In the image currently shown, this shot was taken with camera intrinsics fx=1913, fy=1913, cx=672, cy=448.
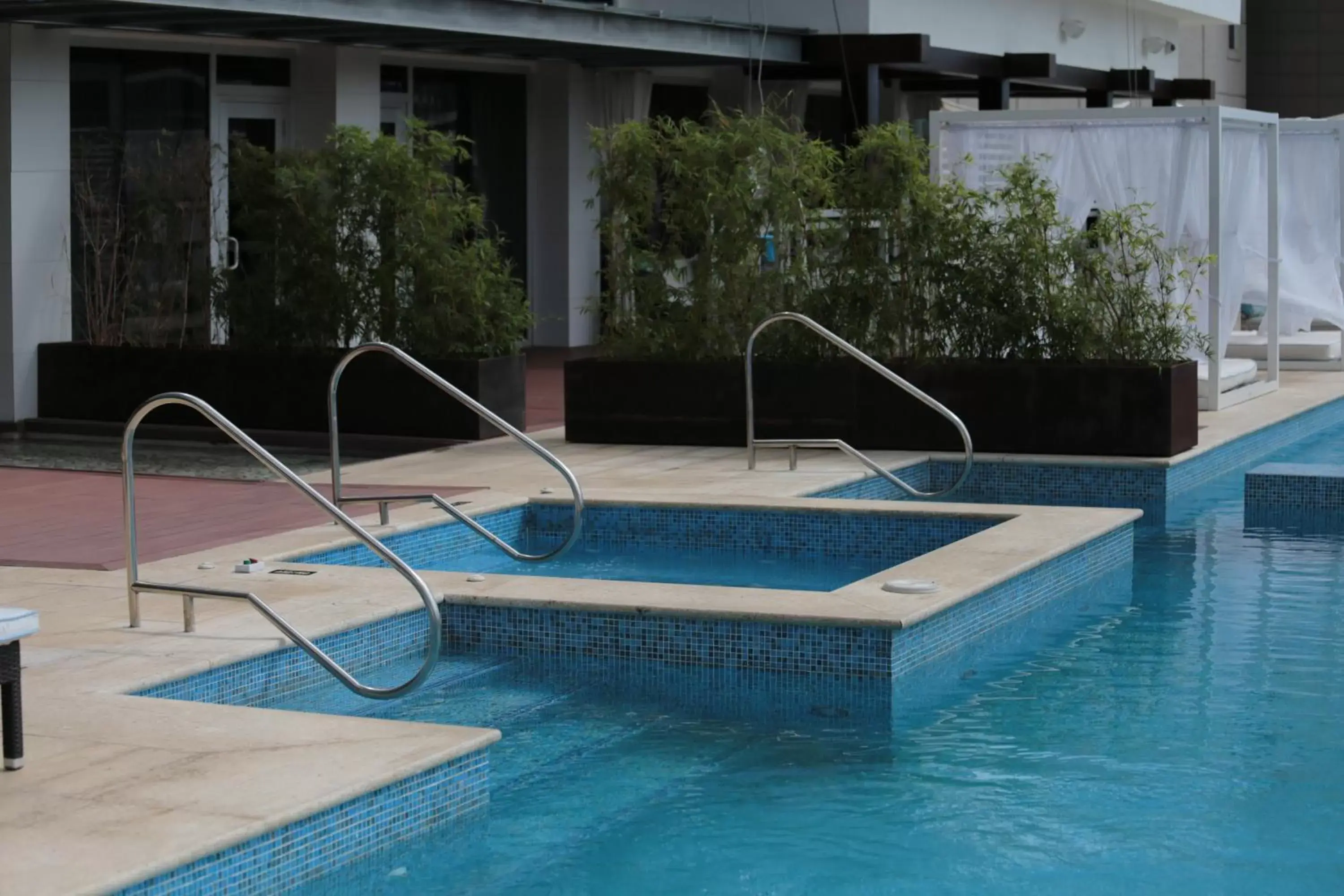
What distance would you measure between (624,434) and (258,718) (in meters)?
6.92

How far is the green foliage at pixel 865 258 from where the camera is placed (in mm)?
11398

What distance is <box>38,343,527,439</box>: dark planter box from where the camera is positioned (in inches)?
480

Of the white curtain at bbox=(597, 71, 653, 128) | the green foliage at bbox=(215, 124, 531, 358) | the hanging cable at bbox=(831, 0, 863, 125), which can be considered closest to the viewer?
the green foliage at bbox=(215, 124, 531, 358)

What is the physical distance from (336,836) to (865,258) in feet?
25.1

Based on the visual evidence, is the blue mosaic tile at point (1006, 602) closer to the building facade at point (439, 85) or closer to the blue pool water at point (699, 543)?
the blue pool water at point (699, 543)

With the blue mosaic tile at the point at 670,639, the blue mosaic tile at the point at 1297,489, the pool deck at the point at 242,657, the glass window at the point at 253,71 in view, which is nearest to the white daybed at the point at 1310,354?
the blue mosaic tile at the point at 1297,489

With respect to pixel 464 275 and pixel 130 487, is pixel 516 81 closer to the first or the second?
pixel 464 275

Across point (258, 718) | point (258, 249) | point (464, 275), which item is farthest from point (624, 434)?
point (258, 718)

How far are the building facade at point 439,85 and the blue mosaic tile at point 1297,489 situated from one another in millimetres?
4348

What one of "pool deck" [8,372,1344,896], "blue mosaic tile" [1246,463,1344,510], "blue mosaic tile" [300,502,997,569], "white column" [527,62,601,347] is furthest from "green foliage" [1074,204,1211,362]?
"white column" [527,62,601,347]

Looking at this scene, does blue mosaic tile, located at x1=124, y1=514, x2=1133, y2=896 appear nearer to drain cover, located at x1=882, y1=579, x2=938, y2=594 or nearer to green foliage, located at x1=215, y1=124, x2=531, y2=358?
drain cover, located at x1=882, y1=579, x2=938, y2=594

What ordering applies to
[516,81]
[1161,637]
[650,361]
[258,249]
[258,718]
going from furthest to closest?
[516,81] → [258,249] → [650,361] → [1161,637] → [258,718]

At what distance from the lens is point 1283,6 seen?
34.2 metres

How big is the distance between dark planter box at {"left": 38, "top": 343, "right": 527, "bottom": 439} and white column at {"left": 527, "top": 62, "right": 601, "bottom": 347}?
5.93 m
